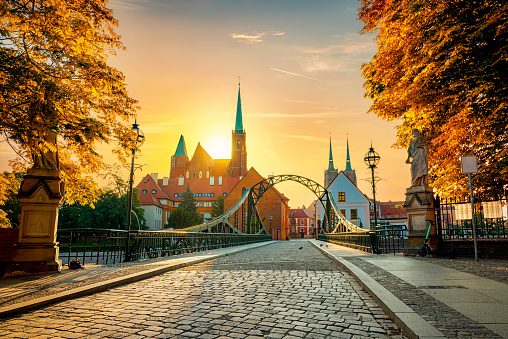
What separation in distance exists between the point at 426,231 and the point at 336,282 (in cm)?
589

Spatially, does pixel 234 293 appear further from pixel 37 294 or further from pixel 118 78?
pixel 118 78

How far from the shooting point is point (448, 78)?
10359mm

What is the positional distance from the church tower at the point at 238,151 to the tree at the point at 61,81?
291ft

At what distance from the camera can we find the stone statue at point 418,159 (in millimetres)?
12234

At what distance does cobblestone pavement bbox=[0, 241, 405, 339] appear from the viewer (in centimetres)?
381

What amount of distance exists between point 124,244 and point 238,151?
87408mm

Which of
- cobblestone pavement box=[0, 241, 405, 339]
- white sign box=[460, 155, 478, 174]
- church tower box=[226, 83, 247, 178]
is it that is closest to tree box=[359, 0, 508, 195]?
white sign box=[460, 155, 478, 174]

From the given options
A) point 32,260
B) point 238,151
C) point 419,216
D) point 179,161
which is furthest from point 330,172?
point 32,260

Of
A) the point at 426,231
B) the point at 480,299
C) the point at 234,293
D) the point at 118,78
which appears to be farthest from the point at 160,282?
the point at 426,231

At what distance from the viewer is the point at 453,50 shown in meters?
9.43

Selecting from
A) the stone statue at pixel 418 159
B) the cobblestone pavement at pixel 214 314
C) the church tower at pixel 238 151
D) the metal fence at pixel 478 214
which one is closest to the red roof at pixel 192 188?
the church tower at pixel 238 151

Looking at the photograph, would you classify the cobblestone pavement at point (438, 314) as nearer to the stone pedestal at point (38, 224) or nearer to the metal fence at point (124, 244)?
the stone pedestal at point (38, 224)

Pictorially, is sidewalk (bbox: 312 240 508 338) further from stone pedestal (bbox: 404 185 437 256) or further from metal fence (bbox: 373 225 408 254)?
metal fence (bbox: 373 225 408 254)

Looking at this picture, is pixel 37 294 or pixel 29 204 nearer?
pixel 37 294
